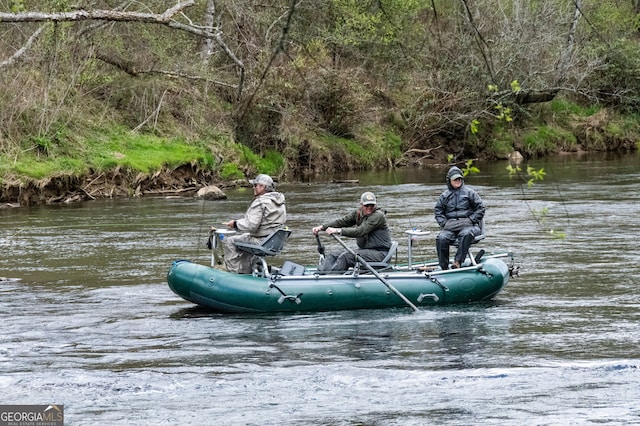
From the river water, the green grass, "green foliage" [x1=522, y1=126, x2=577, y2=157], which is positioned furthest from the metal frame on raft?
"green foliage" [x1=522, y1=126, x2=577, y2=157]

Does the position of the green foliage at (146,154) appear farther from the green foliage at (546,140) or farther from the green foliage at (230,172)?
the green foliage at (546,140)

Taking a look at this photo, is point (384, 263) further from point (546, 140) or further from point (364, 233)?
point (546, 140)

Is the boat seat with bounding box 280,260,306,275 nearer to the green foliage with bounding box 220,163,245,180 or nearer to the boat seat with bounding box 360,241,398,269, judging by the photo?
the boat seat with bounding box 360,241,398,269

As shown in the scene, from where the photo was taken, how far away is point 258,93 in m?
29.8

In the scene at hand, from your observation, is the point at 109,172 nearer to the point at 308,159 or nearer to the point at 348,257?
the point at 308,159

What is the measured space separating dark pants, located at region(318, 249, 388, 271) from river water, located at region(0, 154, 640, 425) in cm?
59

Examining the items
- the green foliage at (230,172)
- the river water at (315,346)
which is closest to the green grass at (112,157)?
the green foliage at (230,172)

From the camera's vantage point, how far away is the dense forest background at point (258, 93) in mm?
25734

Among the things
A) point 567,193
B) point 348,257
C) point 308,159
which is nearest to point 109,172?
point 308,159

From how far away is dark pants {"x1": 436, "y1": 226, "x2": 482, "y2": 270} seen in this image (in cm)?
1255

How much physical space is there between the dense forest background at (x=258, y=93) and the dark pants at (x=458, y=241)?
9.19 metres

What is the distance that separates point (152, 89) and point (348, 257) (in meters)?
18.8

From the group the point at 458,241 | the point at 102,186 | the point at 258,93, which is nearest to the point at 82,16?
the point at 458,241

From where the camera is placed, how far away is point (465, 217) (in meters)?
12.8
